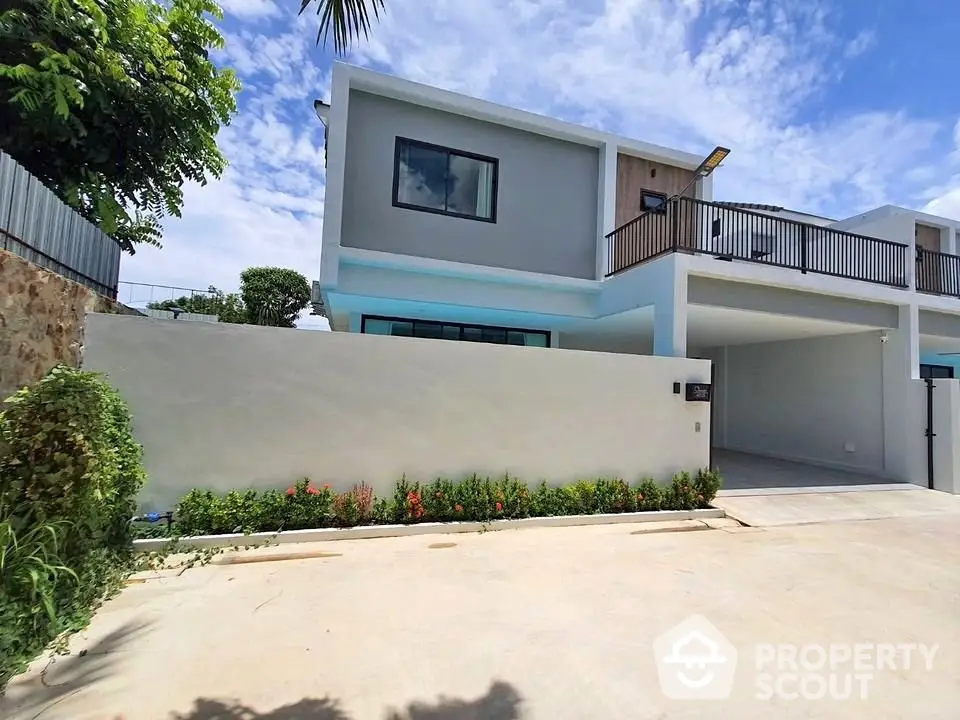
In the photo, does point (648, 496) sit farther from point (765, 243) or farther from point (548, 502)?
point (765, 243)

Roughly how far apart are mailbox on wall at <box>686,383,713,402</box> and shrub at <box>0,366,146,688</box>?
22.8 ft

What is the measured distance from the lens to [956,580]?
4719mm

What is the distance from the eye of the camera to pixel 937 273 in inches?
404

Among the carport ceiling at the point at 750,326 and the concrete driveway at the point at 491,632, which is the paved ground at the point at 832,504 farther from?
the carport ceiling at the point at 750,326

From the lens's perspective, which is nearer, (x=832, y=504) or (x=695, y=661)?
(x=695, y=661)

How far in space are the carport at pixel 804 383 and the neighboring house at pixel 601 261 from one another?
1.8 inches

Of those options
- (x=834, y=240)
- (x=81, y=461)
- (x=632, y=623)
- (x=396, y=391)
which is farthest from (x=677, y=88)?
(x=81, y=461)

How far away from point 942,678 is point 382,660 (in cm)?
347

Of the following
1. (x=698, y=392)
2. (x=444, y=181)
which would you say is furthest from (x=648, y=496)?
(x=444, y=181)

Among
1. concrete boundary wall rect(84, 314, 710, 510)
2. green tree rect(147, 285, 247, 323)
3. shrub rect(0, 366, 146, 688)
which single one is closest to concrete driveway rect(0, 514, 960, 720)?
shrub rect(0, 366, 146, 688)

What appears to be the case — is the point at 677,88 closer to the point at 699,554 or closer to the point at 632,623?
the point at 699,554

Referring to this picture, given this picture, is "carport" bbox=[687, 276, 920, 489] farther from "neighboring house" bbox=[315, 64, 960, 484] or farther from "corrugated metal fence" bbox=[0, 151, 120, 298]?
"corrugated metal fence" bbox=[0, 151, 120, 298]

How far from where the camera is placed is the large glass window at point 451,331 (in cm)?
1037

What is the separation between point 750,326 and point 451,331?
6.34 m
